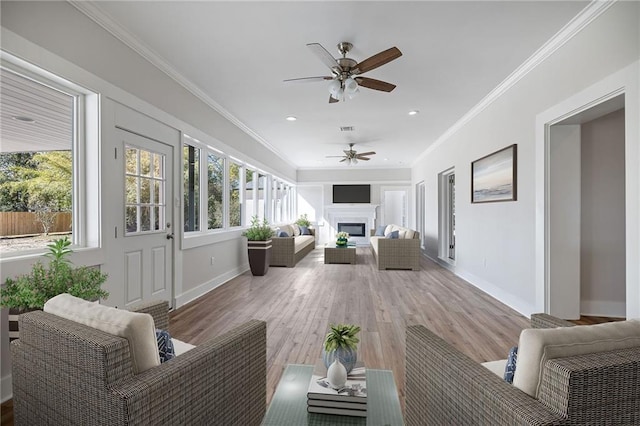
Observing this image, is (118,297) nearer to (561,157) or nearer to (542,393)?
(542,393)

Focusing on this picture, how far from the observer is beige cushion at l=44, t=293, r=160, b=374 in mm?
1123

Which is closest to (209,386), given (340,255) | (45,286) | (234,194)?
(45,286)

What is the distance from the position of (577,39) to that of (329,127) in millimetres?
3912

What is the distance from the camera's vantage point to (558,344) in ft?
3.19

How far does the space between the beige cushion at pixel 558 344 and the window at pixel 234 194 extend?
5396mm

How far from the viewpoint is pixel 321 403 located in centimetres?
128

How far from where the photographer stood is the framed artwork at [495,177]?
3891mm

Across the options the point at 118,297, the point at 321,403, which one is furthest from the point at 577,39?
the point at 118,297

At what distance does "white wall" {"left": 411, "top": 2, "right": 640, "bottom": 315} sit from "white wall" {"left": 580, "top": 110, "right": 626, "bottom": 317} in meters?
0.58

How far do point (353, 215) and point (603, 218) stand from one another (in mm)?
8037

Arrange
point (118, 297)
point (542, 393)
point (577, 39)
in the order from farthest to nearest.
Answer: point (118, 297)
point (577, 39)
point (542, 393)

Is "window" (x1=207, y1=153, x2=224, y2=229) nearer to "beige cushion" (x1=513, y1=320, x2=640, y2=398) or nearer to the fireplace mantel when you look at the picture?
"beige cushion" (x1=513, y1=320, x2=640, y2=398)

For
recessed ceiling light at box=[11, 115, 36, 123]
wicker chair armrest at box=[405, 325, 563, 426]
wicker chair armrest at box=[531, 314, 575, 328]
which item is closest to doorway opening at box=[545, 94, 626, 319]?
wicker chair armrest at box=[531, 314, 575, 328]

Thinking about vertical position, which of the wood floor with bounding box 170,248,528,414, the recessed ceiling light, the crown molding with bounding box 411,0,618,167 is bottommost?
the wood floor with bounding box 170,248,528,414
